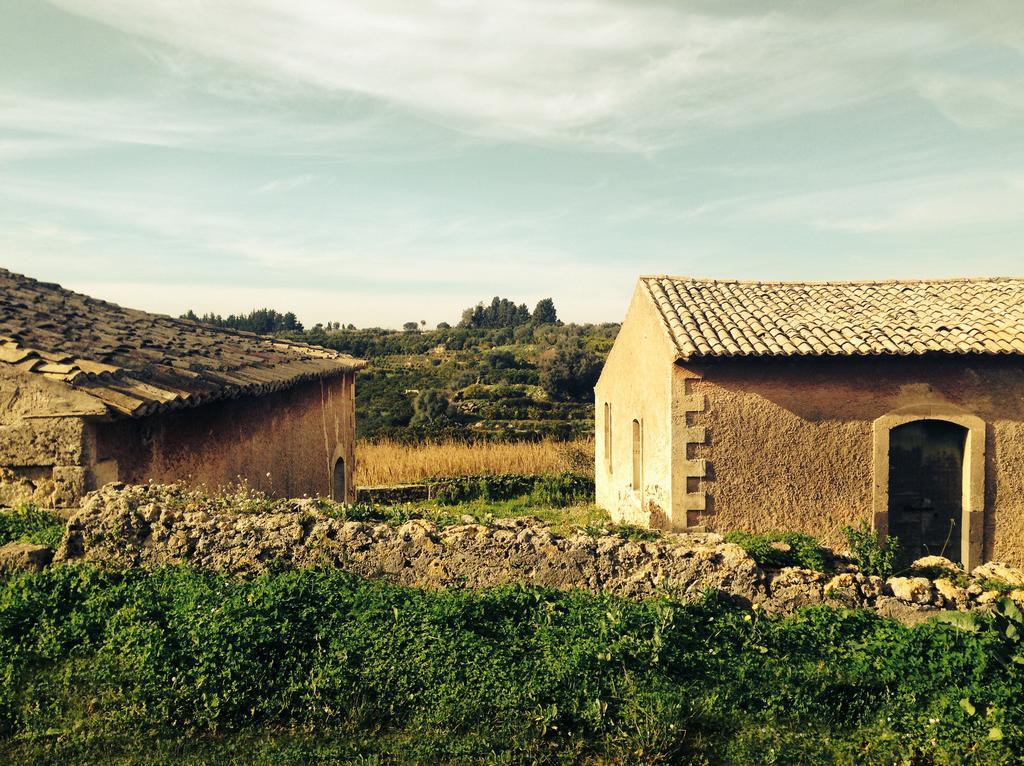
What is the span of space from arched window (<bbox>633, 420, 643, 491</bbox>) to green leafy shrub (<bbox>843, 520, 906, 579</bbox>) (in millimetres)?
3597

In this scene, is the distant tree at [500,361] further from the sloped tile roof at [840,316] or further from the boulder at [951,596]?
the boulder at [951,596]

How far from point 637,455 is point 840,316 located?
4271 mm

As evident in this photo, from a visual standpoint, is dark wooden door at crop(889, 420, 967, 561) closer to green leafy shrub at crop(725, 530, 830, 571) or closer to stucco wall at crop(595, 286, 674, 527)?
stucco wall at crop(595, 286, 674, 527)

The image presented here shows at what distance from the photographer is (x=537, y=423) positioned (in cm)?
3125

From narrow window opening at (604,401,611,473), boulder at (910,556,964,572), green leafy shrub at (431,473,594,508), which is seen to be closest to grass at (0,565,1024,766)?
boulder at (910,556,964,572)

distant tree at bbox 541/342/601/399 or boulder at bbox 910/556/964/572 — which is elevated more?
distant tree at bbox 541/342/601/399

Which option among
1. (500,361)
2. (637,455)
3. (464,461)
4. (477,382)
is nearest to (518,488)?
(464,461)

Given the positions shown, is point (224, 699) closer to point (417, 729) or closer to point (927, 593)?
point (417, 729)

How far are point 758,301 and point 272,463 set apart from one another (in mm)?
8801

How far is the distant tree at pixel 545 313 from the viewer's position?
6612cm

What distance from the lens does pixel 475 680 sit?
16.3ft

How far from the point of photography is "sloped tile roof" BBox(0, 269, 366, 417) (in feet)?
22.1

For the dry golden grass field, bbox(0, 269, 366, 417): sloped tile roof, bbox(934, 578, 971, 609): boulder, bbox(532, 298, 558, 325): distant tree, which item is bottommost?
the dry golden grass field

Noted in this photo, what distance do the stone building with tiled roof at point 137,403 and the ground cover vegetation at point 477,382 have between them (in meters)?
14.6
